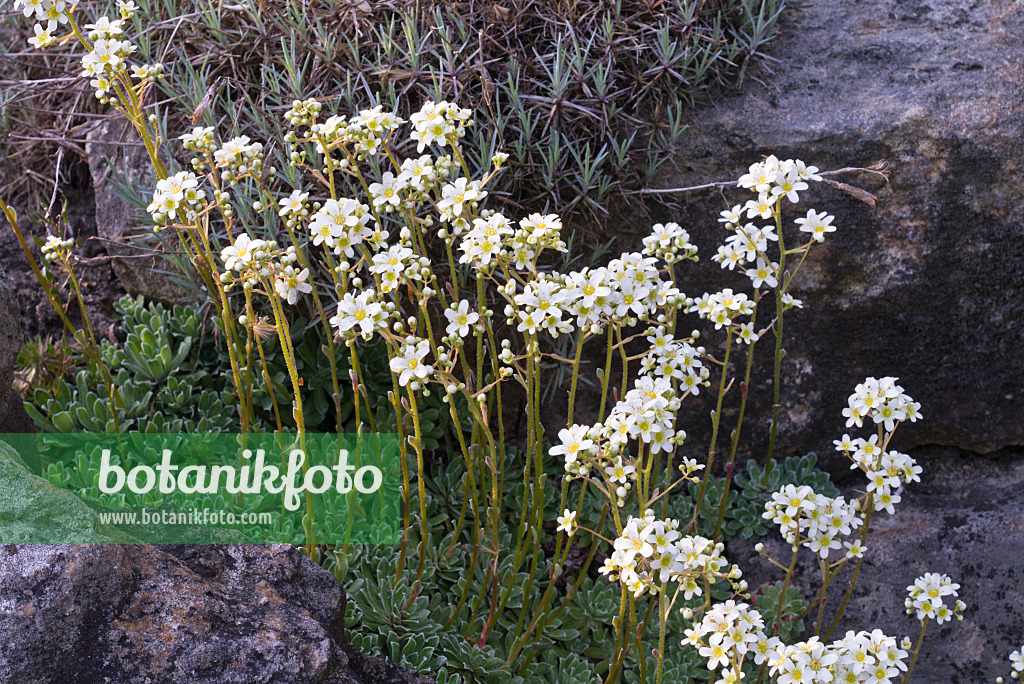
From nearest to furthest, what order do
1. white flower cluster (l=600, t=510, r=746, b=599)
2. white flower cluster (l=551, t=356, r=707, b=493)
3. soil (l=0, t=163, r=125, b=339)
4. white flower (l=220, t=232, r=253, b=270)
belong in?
white flower cluster (l=600, t=510, r=746, b=599)
white flower cluster (l=551, t=356, r=707, b=493)
white flower (l=220, t=232, r=253, b=270)
soil (l=0, t=163, r=125, b=339)

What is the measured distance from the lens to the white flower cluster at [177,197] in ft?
6.63

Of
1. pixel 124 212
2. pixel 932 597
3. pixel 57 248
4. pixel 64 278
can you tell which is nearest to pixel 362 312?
pixel 57 248

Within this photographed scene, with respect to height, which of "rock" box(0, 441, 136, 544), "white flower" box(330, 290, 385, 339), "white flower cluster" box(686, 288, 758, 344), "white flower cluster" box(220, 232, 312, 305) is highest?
"white flower cluster" box(220, 232, 312, 305)

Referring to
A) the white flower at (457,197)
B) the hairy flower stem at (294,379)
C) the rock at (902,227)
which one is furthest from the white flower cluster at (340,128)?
the rock at (902,227)

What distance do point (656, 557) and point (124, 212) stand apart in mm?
2654

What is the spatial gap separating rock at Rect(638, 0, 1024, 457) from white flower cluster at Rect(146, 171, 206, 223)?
5.54ft

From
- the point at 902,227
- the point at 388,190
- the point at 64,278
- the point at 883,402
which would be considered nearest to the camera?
the point at 388,190

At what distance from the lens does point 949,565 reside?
9.96 feet

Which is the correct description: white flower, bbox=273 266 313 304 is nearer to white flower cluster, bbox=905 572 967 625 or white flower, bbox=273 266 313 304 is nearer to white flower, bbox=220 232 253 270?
white flower, bbox=220 232 253 270

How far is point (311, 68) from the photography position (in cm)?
320

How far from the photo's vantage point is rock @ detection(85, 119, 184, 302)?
332cm

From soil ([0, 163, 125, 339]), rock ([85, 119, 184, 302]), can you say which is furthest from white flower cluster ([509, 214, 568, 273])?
soil ([0, 163, 125, 339])

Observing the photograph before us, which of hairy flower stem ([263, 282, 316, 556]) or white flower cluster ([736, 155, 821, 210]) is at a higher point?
white flower cluster ([736, 155, 821, 210])

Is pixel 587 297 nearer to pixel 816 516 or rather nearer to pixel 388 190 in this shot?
pixel 388 190
